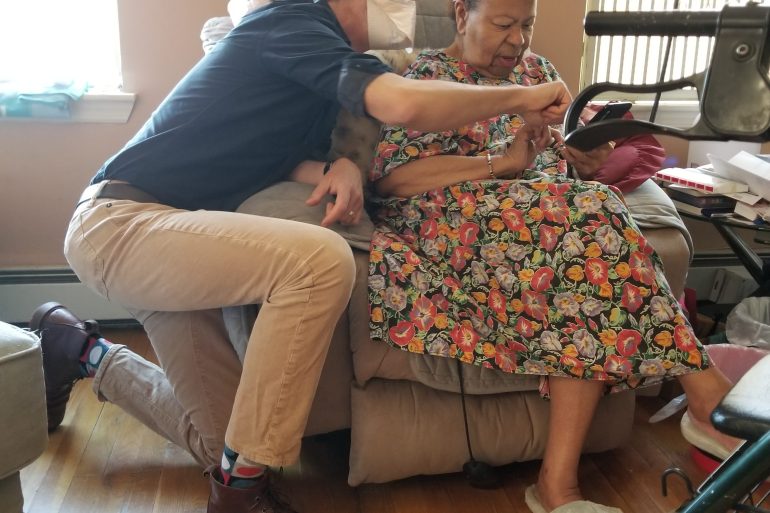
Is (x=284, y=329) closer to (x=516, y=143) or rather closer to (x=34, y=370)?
(x=34, y=370)

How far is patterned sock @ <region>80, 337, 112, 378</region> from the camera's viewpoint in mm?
1686

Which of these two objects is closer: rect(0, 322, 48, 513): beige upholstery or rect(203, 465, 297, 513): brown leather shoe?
rect(0, 322, 48, 513): beige upholstery

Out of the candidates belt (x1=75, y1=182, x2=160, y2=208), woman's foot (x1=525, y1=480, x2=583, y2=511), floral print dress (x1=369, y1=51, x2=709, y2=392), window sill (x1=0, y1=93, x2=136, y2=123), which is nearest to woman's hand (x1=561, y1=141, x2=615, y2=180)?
floral print dress (x1=369, y1=51, x2=709, y2=392)

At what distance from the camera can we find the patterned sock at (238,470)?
1.36m

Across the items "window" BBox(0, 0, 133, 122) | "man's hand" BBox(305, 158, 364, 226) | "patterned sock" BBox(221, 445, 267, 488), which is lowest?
"patterned sock" BBox(221, 445, 267, 488)

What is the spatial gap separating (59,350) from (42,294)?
674 millimetres

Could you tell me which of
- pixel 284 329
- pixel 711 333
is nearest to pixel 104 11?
pixel 284 329

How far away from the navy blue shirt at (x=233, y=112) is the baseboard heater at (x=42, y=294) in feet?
3.18

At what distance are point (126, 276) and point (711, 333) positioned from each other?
1.81 meters

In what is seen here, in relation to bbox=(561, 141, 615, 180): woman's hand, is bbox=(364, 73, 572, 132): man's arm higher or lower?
higher

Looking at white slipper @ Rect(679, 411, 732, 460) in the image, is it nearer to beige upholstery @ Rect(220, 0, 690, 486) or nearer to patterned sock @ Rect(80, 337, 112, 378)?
beige upholstery @ Rect(220, 0, 690, 486)

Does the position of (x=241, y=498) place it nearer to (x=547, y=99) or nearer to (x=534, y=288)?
(x=534, y=288)

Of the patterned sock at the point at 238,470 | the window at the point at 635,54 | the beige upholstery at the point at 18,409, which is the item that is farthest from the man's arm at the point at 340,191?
the window at the point at 635,54

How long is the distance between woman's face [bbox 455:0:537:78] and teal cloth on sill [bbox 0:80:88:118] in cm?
116
